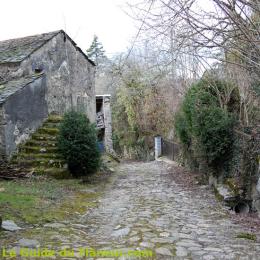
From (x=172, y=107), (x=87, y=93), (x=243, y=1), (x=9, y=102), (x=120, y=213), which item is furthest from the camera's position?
(x=172, y=107)

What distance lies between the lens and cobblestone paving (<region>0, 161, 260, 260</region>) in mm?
5273

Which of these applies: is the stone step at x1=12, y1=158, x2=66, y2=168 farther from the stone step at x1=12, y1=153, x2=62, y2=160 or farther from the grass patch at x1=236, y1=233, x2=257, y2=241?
the grass patch at x1=236, y1=233, x2=257, y2=241

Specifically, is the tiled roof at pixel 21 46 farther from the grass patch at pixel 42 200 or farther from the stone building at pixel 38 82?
the grass patch at pixel 42 200

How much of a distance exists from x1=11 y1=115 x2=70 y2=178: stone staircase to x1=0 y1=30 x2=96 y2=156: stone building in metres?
0.31

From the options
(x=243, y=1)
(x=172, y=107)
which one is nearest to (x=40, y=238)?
(x=243, y=1)

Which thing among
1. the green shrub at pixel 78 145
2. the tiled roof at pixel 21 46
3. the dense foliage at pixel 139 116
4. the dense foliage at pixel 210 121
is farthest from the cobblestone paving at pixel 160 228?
the dense foliage at pixel 139 116

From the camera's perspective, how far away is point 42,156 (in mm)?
12477

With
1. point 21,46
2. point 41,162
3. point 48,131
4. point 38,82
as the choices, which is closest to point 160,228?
point 41,162

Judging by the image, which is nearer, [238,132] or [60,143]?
[238,132]

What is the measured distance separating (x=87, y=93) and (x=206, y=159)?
9.09 metres

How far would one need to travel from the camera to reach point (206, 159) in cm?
1156

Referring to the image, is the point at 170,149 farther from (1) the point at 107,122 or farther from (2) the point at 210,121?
(2) the point at 210,121

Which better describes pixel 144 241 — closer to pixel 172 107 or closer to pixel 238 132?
pixel 238 132

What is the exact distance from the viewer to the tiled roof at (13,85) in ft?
39.0
